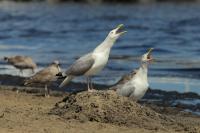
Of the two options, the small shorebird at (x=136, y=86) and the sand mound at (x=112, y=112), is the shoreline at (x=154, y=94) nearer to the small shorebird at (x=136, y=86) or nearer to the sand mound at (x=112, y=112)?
the small shorebird at (x=136, y=86)

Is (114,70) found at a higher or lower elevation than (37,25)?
lower

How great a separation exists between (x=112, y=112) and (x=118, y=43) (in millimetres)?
21478

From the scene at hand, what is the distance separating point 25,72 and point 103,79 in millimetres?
2919

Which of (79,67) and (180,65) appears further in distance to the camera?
(180,65)

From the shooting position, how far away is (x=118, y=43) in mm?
31656

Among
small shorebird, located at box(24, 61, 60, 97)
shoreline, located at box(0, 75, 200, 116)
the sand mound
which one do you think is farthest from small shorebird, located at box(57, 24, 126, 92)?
small shorebird, located at box(24, 61, 60, 97)

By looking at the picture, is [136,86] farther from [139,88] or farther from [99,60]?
[99,60]

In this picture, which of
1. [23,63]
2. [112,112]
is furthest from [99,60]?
[23,63]

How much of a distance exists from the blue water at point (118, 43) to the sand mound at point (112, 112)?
19.4 ft

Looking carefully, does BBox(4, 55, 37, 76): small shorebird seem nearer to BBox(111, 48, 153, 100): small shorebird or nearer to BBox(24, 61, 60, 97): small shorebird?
BBox(24, 61, 60, 97): small shorebird

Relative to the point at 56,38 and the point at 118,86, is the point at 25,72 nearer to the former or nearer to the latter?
the point at 118,86

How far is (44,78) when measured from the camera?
15375 mm

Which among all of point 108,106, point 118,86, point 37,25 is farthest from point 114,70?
point 37,25

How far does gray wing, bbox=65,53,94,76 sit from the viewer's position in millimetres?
A: 11531
